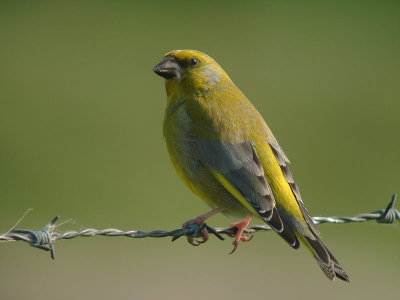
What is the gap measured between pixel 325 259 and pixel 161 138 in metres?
8.75

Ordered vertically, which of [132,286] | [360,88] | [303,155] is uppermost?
[360,88]

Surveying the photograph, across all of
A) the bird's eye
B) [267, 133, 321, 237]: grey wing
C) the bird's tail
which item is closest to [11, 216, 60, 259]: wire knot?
the bird's tail

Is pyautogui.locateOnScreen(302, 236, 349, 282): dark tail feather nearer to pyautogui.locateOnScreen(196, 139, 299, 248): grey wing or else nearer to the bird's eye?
pyautogui.locateOnScreen(196, 139, 299, 248): grey wing

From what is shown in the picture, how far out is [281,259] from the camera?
371 inches

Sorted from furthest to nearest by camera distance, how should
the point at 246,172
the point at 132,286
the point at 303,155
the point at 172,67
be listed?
the point at 303,155
the point at 132,286
the point at 172,67
the point at 246,172

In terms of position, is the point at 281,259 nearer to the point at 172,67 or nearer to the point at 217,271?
the point at 217,271

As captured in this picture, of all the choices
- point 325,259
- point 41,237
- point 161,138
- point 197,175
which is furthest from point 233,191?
point 161,138

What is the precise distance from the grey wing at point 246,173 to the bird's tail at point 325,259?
0.57 feet

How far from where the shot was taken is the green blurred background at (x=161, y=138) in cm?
879

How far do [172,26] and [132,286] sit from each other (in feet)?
31.9

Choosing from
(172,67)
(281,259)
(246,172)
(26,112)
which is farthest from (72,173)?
(246,172)

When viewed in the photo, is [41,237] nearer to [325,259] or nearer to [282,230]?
[282,230]

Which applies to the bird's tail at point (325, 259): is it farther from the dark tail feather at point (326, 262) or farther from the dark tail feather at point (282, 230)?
the dark tail feather at point (282, 230)

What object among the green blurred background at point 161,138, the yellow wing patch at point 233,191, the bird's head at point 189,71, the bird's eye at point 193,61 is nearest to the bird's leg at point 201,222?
the yellow wing patch at point 233,191
